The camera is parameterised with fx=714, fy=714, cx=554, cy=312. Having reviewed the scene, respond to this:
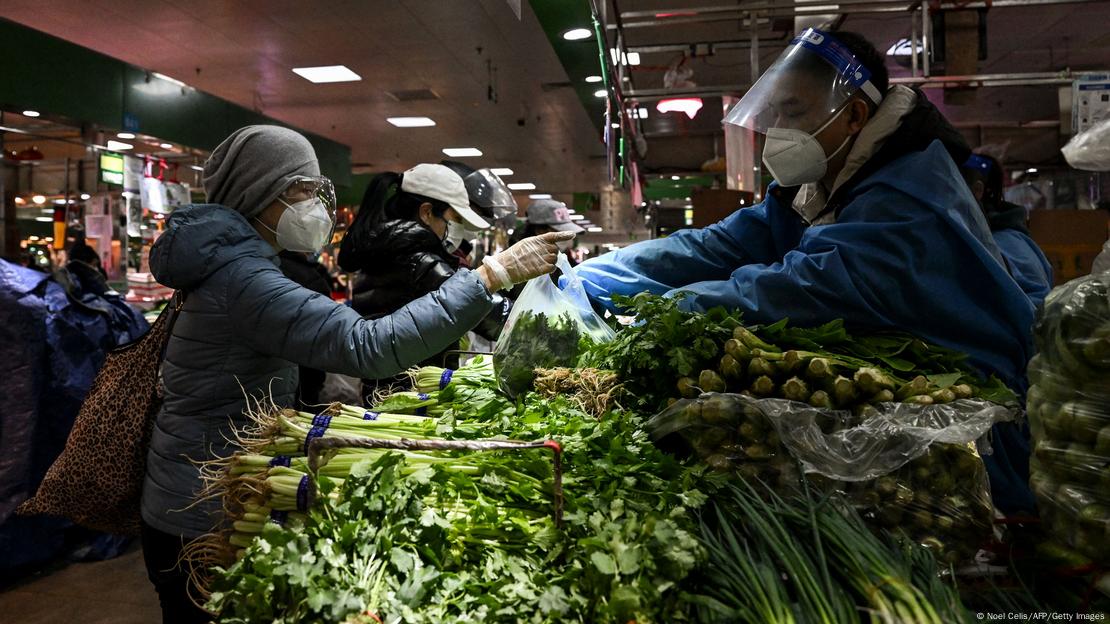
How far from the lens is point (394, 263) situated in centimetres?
322

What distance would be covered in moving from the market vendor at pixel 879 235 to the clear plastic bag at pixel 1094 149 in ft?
1.39

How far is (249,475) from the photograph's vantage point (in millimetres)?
1549

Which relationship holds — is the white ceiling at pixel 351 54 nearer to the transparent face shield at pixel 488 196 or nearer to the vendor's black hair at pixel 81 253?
the vendor's black hair at pixel 81 253

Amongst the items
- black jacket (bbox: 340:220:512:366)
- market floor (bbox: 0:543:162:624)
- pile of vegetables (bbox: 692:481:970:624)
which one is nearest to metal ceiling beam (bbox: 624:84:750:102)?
black jacket (bbox: 340:220:512:366)

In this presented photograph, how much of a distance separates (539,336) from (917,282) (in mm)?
1068

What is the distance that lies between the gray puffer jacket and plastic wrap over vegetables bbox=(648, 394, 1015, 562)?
781 millimetres

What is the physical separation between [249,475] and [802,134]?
1.76m

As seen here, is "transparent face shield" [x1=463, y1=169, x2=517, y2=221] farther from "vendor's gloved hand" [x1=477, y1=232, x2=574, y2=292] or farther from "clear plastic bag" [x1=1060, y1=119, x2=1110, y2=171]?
"clear plastic bag" [x1=1060, y1=119, x2=1110, y2=171]

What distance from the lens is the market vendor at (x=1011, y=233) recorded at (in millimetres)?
2145

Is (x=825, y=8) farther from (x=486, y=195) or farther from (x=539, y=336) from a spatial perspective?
(x=539, y=336)

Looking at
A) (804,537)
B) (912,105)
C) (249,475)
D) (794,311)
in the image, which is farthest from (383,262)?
(804,537)

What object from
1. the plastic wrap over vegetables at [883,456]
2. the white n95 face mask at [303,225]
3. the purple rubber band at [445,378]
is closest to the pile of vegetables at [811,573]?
Answer: the plastic wrap over vegetables at [883,456]

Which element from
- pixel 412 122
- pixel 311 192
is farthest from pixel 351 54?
pixel 311 192

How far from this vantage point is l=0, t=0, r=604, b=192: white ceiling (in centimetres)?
792
